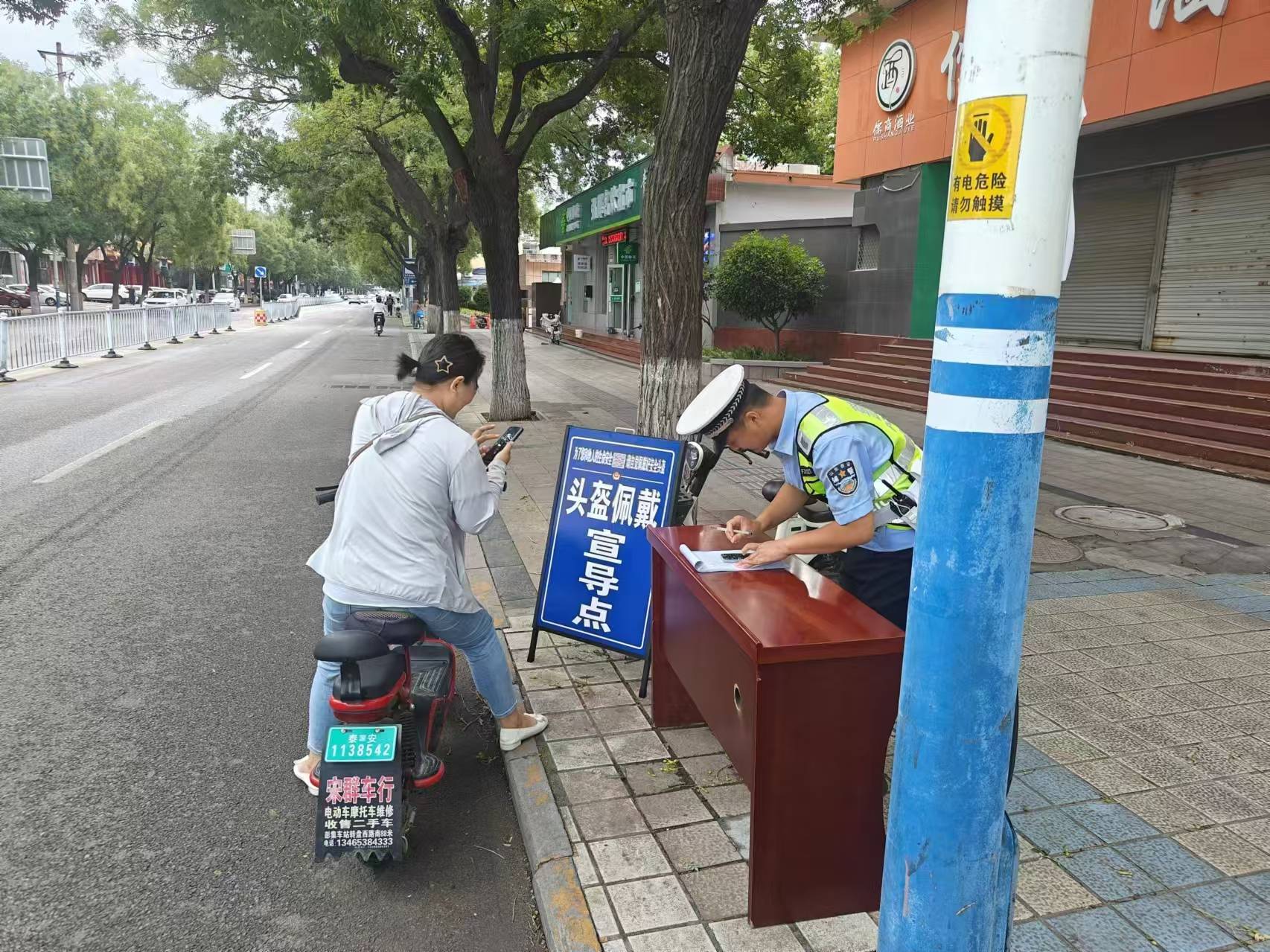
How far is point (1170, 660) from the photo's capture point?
4602 millimetres

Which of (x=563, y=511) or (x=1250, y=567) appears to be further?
(x=1250, y=567)

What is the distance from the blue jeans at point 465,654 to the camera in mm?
3225

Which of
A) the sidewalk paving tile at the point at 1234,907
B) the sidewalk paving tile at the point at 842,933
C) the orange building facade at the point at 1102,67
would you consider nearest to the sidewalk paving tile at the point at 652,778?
the sidewalk paving tile at the point at 842,933

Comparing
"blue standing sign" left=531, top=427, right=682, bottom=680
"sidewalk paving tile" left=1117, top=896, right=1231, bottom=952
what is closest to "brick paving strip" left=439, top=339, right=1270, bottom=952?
"sidewalk paving tile" left=1117, top=896, right=1231, bottom=952

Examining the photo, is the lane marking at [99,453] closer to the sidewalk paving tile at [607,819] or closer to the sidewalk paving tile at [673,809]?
the sidewalk paving tile at [607,819]

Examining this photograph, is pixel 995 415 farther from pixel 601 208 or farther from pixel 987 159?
pixel 601 208

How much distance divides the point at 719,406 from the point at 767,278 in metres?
14.5

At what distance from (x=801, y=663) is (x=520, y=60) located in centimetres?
1185

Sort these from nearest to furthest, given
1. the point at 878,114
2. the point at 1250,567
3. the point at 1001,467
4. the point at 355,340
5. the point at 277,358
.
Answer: the point at 1001,467, the point at 1250,567, the point at 878,114, the point at 277,358, the point at 355,340

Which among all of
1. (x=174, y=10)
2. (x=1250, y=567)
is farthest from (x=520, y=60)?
(x=1250, y=567)

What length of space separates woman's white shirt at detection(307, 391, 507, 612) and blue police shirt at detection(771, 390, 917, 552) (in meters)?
1.18

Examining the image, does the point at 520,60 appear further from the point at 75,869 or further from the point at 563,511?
the point at 75,869

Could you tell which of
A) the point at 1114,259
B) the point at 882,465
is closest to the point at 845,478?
the point at 882,465

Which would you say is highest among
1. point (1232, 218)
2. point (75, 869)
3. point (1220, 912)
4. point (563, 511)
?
point (1232, 218)
